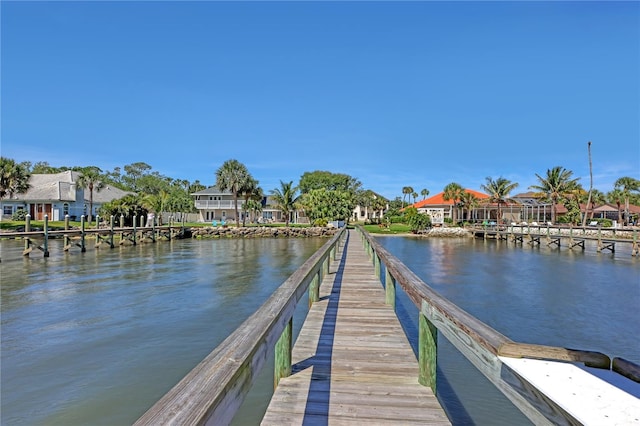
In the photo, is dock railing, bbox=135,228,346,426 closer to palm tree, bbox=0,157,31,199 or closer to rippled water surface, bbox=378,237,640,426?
rippled water surface, bbox=378,237,640,426

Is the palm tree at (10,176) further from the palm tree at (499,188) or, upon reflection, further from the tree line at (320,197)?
the palm tree at (499,188)

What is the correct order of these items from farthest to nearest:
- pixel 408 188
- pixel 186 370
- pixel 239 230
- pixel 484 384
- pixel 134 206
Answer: pixel 408 188, pixel 239 230, pixel 134 206, pixel 186 370, pixel 484 384

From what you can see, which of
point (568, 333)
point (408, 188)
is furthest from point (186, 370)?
point (408, 188)

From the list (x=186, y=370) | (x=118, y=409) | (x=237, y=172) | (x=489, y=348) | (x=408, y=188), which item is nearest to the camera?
(x=489, y=348)

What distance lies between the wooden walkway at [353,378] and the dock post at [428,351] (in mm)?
88

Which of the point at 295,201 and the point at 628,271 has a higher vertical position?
the point at 295,201

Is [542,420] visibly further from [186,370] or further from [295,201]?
[295,201]

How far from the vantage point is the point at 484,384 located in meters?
6.05

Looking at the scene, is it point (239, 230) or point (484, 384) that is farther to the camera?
point (239, 230)

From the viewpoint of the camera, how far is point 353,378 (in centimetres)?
367

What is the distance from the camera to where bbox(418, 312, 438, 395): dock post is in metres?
3.38

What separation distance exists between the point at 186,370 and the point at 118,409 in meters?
1.41

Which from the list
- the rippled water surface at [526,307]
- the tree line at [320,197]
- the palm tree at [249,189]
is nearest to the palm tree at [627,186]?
the tree line at [320,197]

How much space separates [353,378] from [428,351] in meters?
0.80
